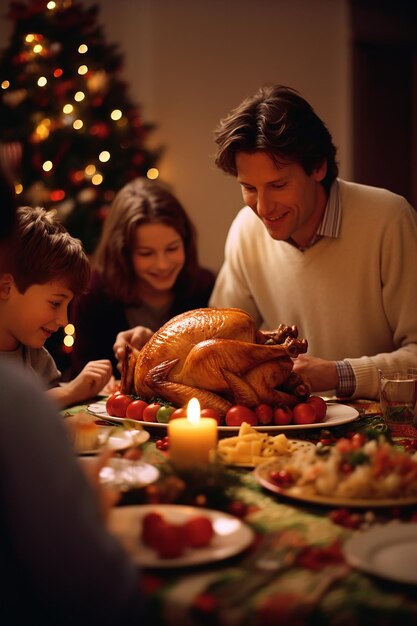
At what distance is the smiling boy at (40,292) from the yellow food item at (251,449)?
2.53 feet

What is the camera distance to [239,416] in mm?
1985

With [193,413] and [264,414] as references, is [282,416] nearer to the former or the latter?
[264,414]

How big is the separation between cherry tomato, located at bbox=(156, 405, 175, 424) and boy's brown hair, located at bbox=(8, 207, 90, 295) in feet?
1.83

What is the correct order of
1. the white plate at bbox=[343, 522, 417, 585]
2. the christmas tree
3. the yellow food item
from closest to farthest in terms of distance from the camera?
1. the white plate at bbox=[343, 522, 417, 585]
2. the yellow food item
3. the christmas tree

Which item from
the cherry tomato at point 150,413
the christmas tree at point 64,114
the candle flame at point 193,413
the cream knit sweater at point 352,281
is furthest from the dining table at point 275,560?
the christmas tree at point 64,114

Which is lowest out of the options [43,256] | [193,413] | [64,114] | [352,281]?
[193,413]

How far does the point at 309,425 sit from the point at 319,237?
1.09 m

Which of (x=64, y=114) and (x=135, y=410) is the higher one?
(x=64, y=114)

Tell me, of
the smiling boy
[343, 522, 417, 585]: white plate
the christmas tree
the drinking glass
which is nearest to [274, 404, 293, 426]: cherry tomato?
the drinking glass

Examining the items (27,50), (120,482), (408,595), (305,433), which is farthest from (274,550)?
(27,50)

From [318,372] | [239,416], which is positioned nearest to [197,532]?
[239,416]

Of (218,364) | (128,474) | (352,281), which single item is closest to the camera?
(128,474)

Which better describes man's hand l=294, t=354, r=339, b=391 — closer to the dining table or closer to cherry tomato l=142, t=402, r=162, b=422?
cherry tomato l=142, t=402, r=162, b=422

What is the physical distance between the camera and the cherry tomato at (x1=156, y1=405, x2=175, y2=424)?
201 centimetres
